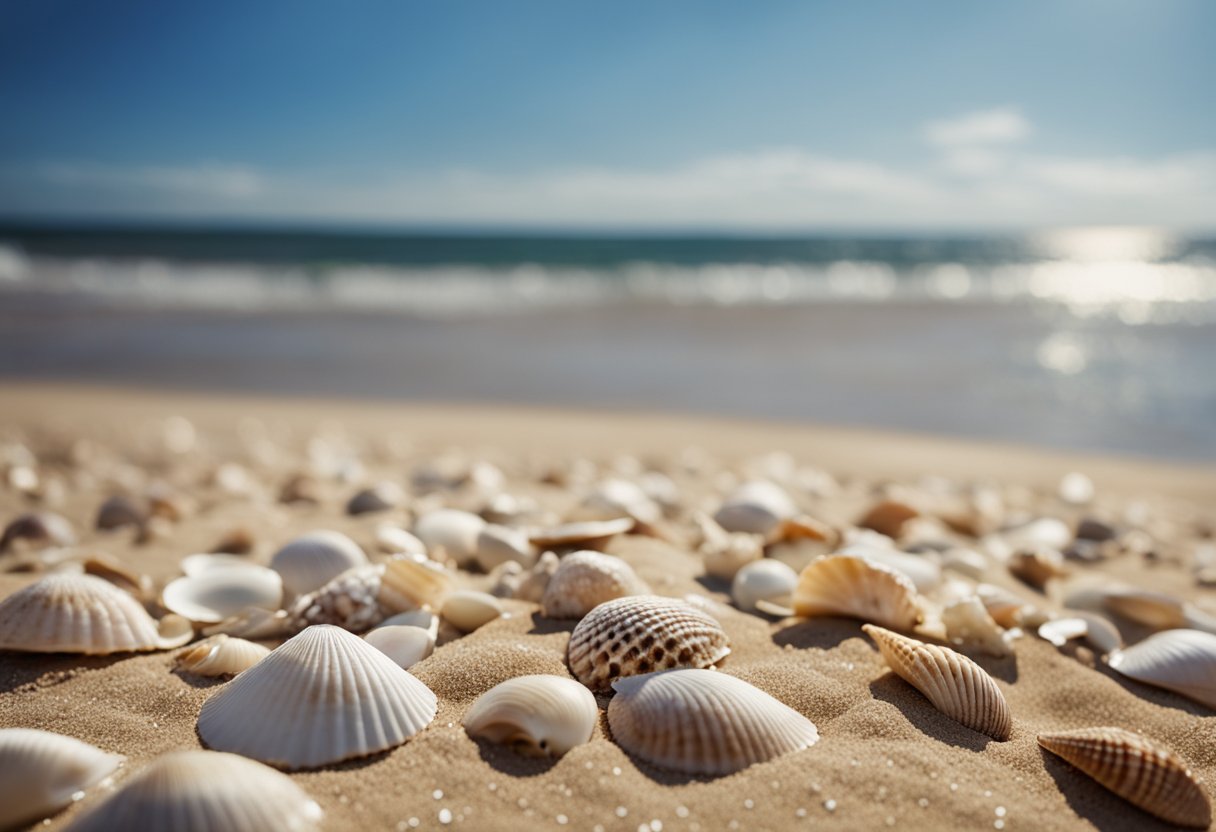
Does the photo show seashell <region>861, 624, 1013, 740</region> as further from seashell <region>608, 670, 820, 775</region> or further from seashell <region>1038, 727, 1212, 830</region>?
seashell <region>608, 670, 820, 775</region>

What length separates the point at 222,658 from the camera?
1.84 metres

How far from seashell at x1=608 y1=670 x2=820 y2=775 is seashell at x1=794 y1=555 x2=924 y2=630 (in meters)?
0.55

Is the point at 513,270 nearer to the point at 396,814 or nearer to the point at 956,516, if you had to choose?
the point at 956,516

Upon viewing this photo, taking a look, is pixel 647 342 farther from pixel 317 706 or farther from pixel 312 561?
pixel 317 706

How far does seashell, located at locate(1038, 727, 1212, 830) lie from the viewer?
1495 millimetres

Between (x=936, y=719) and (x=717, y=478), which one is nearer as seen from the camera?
(x=936, y=719)

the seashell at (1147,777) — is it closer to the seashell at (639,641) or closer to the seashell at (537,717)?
the seashell at (639,641)

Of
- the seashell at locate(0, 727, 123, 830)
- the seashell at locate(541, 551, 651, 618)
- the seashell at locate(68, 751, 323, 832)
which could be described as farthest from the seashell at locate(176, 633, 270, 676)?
the seashell at locate(541, 551, 651, 618)

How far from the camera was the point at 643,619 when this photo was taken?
1808 millimetres

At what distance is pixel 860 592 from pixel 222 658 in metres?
1.60

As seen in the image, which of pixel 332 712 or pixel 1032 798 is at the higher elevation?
pixel 332 712

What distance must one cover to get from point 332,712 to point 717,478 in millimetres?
3275

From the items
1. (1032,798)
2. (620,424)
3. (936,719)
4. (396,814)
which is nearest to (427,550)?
(396,814)

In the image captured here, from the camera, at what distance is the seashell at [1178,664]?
2.02m
